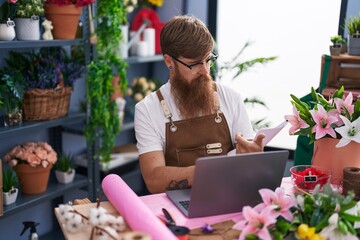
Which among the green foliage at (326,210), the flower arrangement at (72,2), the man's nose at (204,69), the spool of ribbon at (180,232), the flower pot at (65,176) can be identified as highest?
the flower arrangement at (72,2)

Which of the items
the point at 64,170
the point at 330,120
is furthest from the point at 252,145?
the point at 64,170

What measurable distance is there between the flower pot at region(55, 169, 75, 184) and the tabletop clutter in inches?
58.9

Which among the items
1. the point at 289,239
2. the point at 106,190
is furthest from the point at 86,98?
the point at 289,239

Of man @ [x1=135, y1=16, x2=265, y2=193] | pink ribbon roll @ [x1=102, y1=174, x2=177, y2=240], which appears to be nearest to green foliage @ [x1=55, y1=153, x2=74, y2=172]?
man @ [x1=135, y1=16, x2=265, y2=193]

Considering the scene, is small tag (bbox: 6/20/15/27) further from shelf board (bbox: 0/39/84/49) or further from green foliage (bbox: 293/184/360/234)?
green foliage (bbox: 293/184/360/234)

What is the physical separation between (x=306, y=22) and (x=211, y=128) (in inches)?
69.6

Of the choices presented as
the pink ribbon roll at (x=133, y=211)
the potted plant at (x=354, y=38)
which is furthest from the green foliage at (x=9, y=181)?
the potted plant at (x=354, y=38)

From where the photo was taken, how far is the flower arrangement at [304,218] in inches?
46.9

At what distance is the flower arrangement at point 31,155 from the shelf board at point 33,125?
5.7 inches

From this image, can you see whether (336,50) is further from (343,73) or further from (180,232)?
(180,232)

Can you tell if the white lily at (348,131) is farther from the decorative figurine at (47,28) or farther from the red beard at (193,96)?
the decorative figurine at (47,28)

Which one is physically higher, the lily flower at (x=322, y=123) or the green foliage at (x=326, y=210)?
the lily flower at (x=322, y=123)

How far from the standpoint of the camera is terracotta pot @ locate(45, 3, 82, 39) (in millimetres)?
2828

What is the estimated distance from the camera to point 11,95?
2.62 m
